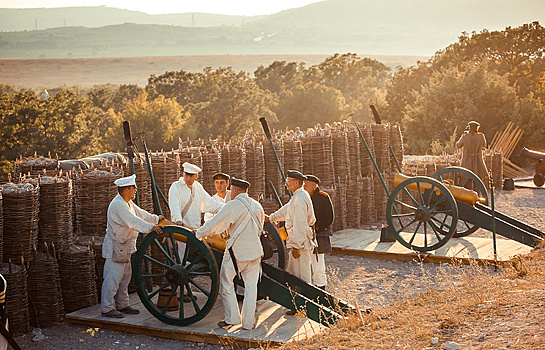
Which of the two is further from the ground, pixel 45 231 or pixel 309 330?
pixel 45 231

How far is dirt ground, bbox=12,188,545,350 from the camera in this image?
8.01m

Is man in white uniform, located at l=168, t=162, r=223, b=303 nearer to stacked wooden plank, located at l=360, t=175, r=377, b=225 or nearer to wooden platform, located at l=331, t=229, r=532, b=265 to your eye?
wooden platform, located at l=331, t=229, r=532, b=265

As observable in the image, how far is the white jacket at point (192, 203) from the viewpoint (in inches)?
360

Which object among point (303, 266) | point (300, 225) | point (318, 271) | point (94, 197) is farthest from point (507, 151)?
point (94, 197)

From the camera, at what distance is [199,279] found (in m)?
10.4

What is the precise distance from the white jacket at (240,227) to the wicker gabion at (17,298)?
7.55 ft

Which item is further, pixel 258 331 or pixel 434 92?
pixel 434 92

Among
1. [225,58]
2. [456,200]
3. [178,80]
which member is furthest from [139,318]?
[225,58]

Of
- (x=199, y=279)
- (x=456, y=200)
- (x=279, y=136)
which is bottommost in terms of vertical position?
(x=199, y=279)

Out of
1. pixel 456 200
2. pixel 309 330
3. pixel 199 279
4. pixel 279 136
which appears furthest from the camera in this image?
pixel 279 136

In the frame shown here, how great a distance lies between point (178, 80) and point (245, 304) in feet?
172

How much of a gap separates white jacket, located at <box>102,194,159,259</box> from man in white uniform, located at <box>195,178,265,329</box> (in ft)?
2.79

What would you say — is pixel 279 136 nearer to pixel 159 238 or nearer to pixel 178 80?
pixel 159 238

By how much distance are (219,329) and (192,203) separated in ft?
6.41
